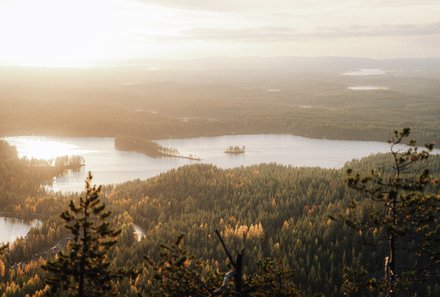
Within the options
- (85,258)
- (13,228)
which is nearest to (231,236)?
(13,228)

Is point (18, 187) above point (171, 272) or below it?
below

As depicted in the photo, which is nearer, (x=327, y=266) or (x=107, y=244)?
(x=107, y=244)

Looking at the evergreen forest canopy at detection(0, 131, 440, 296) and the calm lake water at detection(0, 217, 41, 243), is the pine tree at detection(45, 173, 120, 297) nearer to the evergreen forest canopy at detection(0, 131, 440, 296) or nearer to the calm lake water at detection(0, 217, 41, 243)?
the evergreen forest canopy at detection(0, 131, 440, 296)

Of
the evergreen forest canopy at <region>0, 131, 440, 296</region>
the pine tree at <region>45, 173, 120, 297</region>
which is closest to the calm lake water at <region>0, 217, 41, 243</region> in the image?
the evergreen forest canopy at <region>0, 131, 440, 296</region>

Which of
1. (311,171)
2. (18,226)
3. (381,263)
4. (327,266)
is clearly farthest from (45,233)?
(311,171)

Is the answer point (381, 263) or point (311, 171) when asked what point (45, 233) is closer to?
point (381, 263)

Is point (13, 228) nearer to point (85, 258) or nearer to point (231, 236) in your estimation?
point (231, 236)

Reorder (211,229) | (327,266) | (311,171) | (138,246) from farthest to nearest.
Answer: (311,171) → (211,229) → (138,246) → (327,266)
